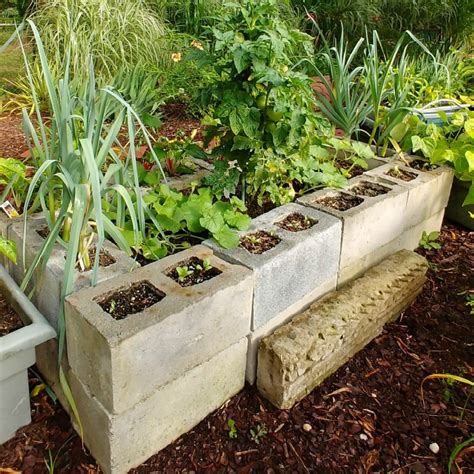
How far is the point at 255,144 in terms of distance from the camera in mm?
1851

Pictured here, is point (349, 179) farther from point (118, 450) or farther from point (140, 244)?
point (118, 450)

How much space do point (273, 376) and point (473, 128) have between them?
62.8 inches

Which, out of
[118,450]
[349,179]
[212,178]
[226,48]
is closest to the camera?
[118,450]

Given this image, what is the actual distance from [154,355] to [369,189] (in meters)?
1.27

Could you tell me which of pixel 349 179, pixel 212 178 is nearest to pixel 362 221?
pixel 349 179

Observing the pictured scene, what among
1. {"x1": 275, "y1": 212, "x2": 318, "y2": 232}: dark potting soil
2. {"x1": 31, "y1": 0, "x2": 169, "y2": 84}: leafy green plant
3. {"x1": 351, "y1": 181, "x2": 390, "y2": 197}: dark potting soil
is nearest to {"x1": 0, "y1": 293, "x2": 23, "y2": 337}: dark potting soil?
{"x1": 275, "y1": 212, "x2": 318, "y2": 232}: dark potting soil

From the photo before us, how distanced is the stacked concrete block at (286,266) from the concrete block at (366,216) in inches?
2.1

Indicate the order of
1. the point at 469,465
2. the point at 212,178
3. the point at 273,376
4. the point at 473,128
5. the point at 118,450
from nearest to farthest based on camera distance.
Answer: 1. the point at 118,450
2. the point at 469,465
3. the point at 273,376
4. the point at 212,178
5. the point at 473,128

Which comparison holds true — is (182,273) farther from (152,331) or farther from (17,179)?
(17,179)

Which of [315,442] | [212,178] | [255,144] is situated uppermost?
[255,144]

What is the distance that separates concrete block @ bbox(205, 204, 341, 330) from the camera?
5.32ft

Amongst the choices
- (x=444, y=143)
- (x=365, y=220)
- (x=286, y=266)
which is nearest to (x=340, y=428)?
(x=286, y=266)

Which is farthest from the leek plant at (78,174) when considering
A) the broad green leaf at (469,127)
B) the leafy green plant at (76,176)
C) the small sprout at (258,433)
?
the broad green leaf at (469,127)

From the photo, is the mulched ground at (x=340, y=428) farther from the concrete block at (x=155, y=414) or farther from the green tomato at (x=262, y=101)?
the green tomato at (x=262, y=101)
